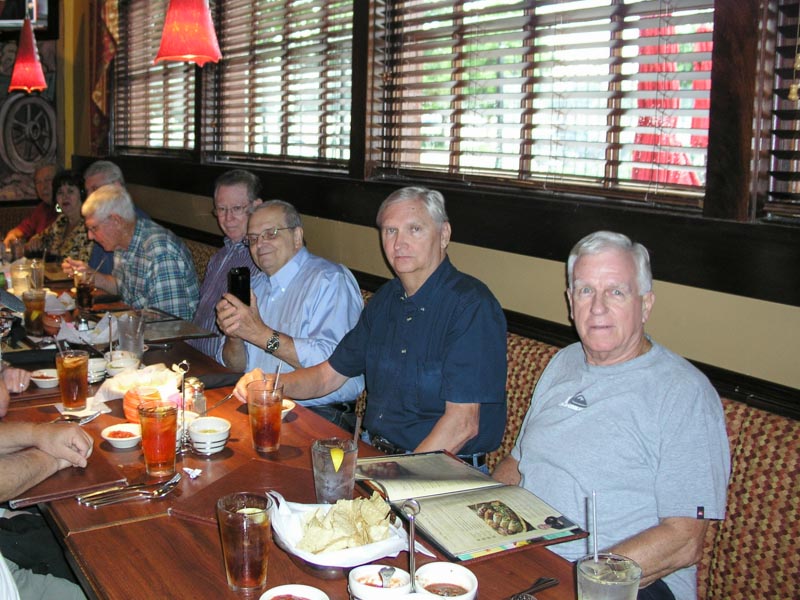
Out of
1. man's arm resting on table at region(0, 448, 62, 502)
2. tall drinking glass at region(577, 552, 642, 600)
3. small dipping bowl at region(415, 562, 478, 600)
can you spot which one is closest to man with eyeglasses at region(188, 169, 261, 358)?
man's arm resting on table at region(0, 448, 62, 502)

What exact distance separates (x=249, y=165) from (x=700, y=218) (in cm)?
305

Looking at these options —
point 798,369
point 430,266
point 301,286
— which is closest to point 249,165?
point 301,286

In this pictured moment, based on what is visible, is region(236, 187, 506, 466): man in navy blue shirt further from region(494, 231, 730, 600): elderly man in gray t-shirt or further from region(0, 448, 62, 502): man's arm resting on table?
region(0, 448, 62, 502): man's arm resting on table

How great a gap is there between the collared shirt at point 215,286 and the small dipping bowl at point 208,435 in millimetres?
1559

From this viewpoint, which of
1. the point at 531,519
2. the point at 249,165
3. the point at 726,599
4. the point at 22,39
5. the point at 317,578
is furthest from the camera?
the point at 22,39

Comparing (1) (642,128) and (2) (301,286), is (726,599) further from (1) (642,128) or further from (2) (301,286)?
(2) (301,286)

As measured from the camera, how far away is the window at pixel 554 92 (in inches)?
98.3

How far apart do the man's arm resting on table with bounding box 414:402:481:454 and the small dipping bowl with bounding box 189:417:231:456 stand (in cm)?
59

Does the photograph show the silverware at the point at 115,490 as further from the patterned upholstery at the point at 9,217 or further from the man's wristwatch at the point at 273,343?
the patterned upholstery at the point at 9,217

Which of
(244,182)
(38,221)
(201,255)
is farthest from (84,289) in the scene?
(38,221)

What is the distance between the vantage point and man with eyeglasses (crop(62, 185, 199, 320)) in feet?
12.6

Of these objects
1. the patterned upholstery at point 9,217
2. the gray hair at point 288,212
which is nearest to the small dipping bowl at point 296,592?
the gray hair at point 288,212

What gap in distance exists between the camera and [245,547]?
1305mm

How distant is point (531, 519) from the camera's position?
1559 mm
